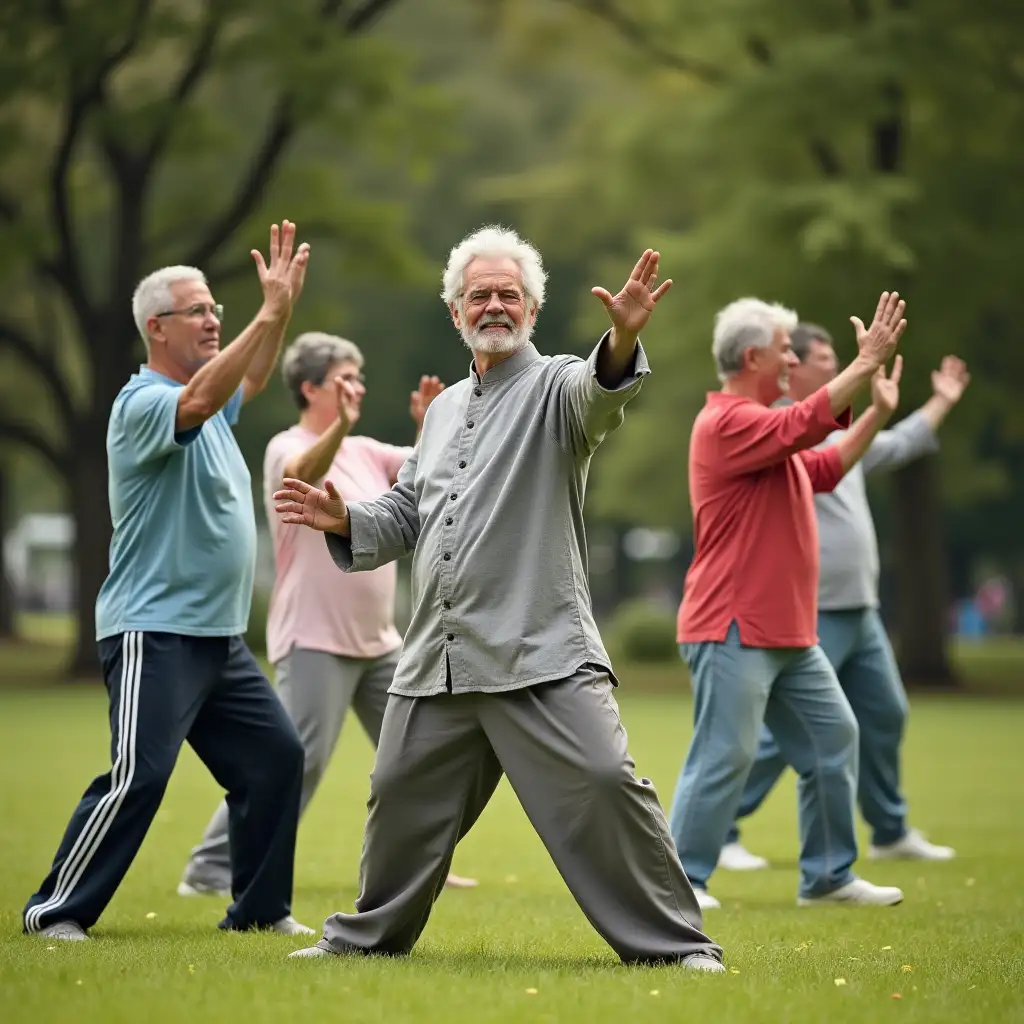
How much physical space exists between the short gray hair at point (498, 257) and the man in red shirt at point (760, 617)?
6.53ft

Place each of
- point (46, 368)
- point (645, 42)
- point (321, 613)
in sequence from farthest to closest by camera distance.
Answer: point (645, 42), point (46, 368), point (321, 613)

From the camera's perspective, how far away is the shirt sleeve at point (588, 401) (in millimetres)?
5891

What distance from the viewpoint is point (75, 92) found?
28.1 metres

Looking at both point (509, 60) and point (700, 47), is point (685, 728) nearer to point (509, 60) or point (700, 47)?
point (700, 47)

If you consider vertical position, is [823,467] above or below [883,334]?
below

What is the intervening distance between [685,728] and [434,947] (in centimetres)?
1361

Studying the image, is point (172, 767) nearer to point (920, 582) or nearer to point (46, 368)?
point (920, 582)

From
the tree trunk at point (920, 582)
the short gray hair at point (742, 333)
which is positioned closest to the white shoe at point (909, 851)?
the short gray hair at point (742, 333)

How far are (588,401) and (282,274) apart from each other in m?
1.66

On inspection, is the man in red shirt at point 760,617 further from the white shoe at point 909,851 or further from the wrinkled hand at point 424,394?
the white shoe at point 909,851

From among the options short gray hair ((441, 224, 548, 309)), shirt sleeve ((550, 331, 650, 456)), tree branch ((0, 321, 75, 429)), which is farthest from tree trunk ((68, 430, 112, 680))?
shirt sleeve ((550, 331, 650, 456))

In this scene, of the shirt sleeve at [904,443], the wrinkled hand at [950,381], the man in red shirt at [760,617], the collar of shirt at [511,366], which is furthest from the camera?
the shirt sleeve at [904,443]

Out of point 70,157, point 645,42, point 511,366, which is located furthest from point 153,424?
point 645,42

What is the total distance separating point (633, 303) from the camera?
582cm
